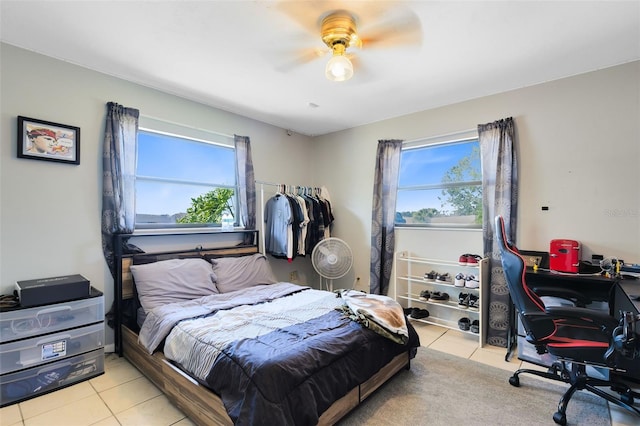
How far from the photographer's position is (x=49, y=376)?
85.5 inches

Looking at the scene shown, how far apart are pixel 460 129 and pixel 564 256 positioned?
1664 millimetres

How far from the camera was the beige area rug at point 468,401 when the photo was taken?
1885 millimetres

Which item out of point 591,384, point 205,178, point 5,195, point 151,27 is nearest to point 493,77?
point 591,384

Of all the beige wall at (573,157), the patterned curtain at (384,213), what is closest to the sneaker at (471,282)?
the beige wall at (573,157)

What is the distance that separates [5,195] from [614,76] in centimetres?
508

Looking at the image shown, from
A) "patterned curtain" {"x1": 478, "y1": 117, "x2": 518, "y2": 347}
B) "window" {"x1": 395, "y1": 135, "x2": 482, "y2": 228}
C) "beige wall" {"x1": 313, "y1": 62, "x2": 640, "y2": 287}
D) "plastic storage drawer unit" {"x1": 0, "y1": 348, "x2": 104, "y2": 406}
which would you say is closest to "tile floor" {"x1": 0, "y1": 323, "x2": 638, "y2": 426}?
"plastic storage drawer unit" {"x1": 0, "y1": 348, "x2": 104, "y2": 406}

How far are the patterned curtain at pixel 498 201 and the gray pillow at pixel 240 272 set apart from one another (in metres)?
2.38

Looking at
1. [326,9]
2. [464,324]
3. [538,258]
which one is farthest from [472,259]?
[326,9]

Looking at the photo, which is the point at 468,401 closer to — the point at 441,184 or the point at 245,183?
the point at 441,184

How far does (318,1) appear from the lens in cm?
182

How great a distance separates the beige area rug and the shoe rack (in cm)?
68

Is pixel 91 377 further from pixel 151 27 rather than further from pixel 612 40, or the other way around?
pixel 612 40

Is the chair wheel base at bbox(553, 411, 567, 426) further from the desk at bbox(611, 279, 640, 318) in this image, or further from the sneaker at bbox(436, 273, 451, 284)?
the sneaker at bbox(436, 273, 451, 284)

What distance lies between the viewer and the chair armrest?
7.92ft
